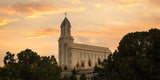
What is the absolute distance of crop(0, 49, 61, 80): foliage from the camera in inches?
1569

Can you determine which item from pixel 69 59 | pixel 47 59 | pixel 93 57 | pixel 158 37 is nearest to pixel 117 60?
pixel 158 37

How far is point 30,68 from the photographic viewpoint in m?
42.0

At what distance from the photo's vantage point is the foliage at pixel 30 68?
39844mm

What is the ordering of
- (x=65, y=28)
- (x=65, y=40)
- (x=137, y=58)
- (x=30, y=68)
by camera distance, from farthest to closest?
(x=65, y=28) < (x=65, y=40) < (x=30, y=68) < (x=137, y=58)

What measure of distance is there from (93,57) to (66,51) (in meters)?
13.5

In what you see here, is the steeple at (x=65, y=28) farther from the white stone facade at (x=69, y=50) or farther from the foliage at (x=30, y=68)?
the foliage at (x=30, y=68)

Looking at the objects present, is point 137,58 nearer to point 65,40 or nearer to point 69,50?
point 69,50

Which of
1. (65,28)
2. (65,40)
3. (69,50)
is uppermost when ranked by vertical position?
(65,28)

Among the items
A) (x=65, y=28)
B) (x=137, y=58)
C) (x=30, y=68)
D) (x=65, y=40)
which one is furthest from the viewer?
(x=65, y=28)

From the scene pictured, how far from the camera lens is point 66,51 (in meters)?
87.3

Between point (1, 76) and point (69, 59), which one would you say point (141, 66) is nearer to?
point (1, 76)

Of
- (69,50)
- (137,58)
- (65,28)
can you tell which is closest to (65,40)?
(69,50)

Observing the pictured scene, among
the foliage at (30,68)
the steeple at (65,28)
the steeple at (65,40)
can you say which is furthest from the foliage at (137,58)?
the steeple at (65,28)

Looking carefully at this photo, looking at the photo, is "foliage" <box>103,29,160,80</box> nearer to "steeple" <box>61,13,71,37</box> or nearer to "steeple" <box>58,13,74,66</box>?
"steeple" <box>58,13,74,66</box>
